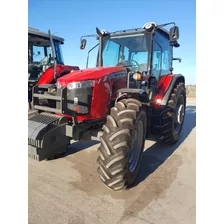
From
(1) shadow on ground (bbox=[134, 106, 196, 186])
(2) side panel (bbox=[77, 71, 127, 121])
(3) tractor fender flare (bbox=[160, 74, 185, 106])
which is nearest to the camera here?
(2) side panel (bbox=[77, 71, 127, 121])

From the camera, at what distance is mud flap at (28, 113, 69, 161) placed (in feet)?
9.49

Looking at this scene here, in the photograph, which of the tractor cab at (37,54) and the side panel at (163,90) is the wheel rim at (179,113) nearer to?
the side panel at (163,90)

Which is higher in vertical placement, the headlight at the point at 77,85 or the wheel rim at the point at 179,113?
the headlight at the point at 77,85

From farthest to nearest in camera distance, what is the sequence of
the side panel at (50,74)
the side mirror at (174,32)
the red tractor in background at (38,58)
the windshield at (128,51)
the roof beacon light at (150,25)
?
the red tractor in background at (38,58) < the side panel at (50,74) < the windshield at (128,51) < the roof beacon light at (150,25) < the side mirror at (174,32)

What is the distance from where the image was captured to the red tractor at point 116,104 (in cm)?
263

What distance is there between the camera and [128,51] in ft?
13.4

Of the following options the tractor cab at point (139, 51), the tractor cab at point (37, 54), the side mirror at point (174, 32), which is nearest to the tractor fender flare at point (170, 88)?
the tractor cab at point (139, 51)

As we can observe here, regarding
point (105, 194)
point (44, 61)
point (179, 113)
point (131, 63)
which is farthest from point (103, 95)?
point (44, 61)

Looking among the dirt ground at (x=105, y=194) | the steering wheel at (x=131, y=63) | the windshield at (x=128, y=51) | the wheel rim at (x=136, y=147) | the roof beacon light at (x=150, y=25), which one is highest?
the roof beacon light at (x=150, y=25)

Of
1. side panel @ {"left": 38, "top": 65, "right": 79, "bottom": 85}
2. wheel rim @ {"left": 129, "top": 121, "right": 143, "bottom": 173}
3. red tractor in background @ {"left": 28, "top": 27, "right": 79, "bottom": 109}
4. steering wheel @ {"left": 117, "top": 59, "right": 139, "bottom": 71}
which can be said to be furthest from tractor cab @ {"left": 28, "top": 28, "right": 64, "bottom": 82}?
wheel rim @ {"left": 129, "top": 121, "right": 143, "bottom": 173}

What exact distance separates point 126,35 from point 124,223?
126 inches

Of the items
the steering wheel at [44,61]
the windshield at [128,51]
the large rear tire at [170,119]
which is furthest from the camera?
the steering wheel at [44,61]

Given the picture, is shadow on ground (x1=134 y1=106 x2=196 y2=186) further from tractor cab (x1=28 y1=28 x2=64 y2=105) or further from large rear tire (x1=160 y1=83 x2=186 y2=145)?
tractor cab (x1=28 y1=28 x2=64 y2=105)

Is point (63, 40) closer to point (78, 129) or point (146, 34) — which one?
point (146, 34)
